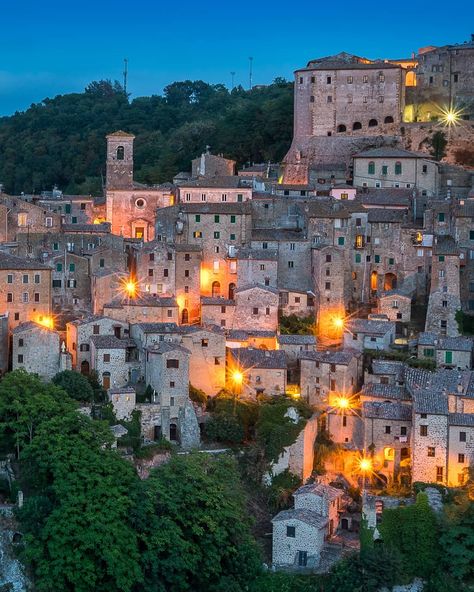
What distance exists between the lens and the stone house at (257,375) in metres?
39.0

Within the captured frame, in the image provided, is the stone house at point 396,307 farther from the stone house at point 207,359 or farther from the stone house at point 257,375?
the stone house at point 207,359

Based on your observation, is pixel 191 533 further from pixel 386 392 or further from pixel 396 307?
pixel 396 307

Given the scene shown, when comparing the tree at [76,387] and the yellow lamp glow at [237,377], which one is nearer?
the tree at [76,387]

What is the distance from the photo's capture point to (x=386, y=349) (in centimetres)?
4122

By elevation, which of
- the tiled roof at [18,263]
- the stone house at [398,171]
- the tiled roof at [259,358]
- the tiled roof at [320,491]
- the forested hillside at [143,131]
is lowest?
the tiled roof at [320,491]

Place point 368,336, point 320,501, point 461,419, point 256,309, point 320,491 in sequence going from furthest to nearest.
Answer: point 256,309
point 368,336
point 461,419
point 320,491
point 320,501

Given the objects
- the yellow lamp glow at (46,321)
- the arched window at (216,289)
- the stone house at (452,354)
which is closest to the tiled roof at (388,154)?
the arched window at (216,289)

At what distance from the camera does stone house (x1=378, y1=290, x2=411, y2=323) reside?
42.9 metres

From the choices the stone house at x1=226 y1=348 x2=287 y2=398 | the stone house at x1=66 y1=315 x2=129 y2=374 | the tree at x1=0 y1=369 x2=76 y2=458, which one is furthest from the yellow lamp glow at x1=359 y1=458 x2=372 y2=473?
the stone house at x1=66 y1=315 x2=129 y2=374

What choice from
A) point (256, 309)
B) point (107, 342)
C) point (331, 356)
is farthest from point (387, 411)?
point (107, 342)

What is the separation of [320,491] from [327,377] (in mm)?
4970

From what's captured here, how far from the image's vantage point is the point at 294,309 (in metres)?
43.9

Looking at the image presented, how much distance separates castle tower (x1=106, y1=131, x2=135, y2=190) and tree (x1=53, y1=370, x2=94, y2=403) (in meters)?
13.1

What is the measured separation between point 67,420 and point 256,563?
6.76 m
